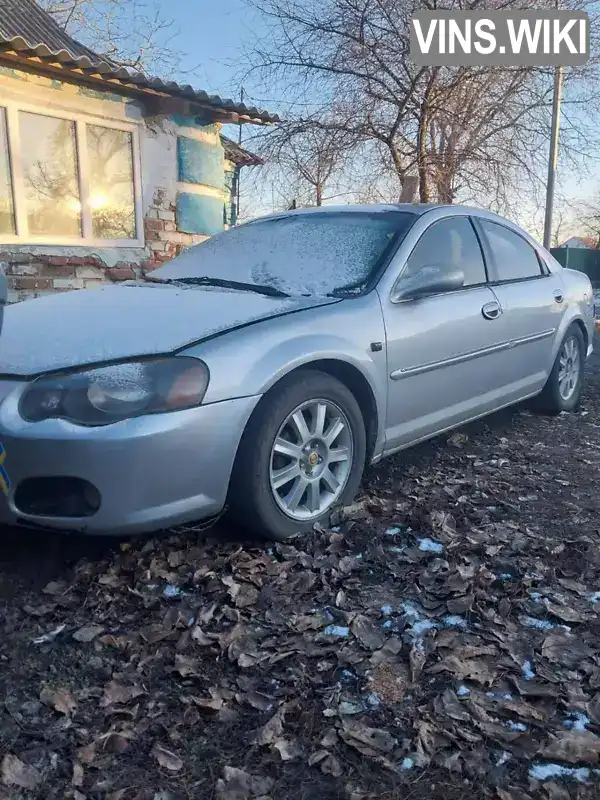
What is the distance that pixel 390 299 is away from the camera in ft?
10.7

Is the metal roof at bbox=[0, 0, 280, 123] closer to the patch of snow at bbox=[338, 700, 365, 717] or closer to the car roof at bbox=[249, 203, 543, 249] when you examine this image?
the car roof at bbox=[249, 203, 543, 249]

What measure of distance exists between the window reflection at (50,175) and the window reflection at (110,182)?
0.23 meters

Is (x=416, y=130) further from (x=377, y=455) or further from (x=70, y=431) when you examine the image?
(x=70, y=431)

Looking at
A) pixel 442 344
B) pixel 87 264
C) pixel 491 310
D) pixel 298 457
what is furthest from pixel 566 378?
pixel 87 264

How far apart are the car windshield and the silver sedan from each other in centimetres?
1

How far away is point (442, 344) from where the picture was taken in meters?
A: 3.52

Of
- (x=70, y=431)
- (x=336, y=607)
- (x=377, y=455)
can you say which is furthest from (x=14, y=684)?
(x=377, y=455)

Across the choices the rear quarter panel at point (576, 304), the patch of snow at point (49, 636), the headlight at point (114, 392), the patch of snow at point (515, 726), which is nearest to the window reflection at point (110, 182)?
the rear quarter panel at point (576, 304)

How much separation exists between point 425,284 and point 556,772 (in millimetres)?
2283

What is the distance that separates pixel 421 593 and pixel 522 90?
1376 centimetres

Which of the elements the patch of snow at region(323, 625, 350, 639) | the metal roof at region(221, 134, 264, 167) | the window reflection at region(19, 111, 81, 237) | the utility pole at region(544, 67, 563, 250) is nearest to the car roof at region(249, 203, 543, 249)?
the patch of snow at region(323, 625, 350, 639)

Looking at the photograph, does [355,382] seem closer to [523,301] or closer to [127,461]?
[127,461]

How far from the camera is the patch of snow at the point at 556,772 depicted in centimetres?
162

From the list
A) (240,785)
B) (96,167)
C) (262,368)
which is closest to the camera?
(240,785)
